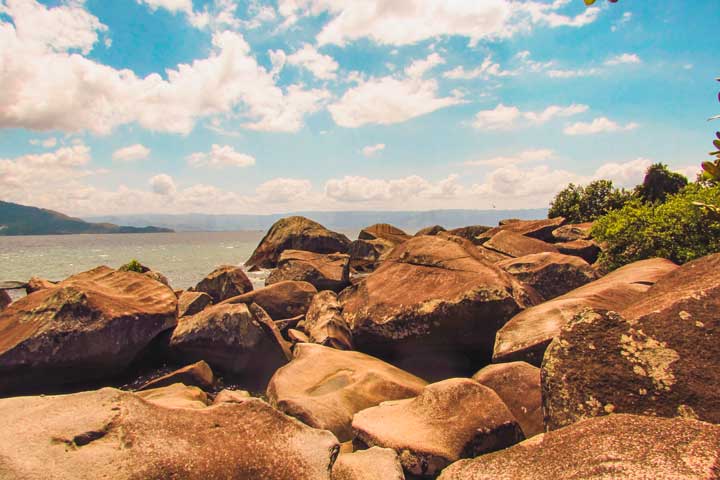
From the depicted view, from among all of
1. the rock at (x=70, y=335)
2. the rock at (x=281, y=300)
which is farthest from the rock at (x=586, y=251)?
the rock at (x=70, y=335)

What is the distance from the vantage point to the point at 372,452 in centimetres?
519

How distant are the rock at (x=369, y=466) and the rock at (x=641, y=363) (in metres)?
1.79

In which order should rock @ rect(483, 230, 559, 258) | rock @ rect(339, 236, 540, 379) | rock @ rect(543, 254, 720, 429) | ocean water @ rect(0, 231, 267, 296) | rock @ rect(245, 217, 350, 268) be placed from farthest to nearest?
rock @ rect(245, 217, 350, 268) < ocean water @ rect(0, 231, 267, 296) < rock @ rect(483, 230, 559, 258) < rock @ rect(339, 236, 540, 379) < rock @ rect(543, 254, 720, 429)

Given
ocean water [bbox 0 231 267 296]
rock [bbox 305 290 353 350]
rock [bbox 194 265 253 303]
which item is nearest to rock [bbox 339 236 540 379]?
rock [bbox 305 290 353 350]

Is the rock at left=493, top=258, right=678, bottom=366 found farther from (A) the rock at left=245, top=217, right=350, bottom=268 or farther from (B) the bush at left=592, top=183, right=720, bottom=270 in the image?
(A) the rock at left=245, top=217, right=350, bottom=268

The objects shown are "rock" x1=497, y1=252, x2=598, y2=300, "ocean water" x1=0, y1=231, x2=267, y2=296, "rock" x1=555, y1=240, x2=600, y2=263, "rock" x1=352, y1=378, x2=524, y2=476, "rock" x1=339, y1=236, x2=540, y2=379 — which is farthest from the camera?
"ocean water" x1=0, y1=231, x2=267, y2=296

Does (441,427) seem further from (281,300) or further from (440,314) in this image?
(281,300)

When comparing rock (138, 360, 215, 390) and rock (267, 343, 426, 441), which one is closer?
rock (267, 343, 426, 441)

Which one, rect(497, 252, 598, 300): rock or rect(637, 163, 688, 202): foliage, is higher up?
rect(637, 163, 688, 202): foliage

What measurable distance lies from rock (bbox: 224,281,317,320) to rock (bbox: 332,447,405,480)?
968 centimetres

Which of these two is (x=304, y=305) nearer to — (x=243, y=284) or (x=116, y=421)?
(x=243, y=284)

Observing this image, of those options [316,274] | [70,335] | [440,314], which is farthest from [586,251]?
[70,335]

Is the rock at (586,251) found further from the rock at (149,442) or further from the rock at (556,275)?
the rock at (149,442)

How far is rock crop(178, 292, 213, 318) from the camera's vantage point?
594 inches
